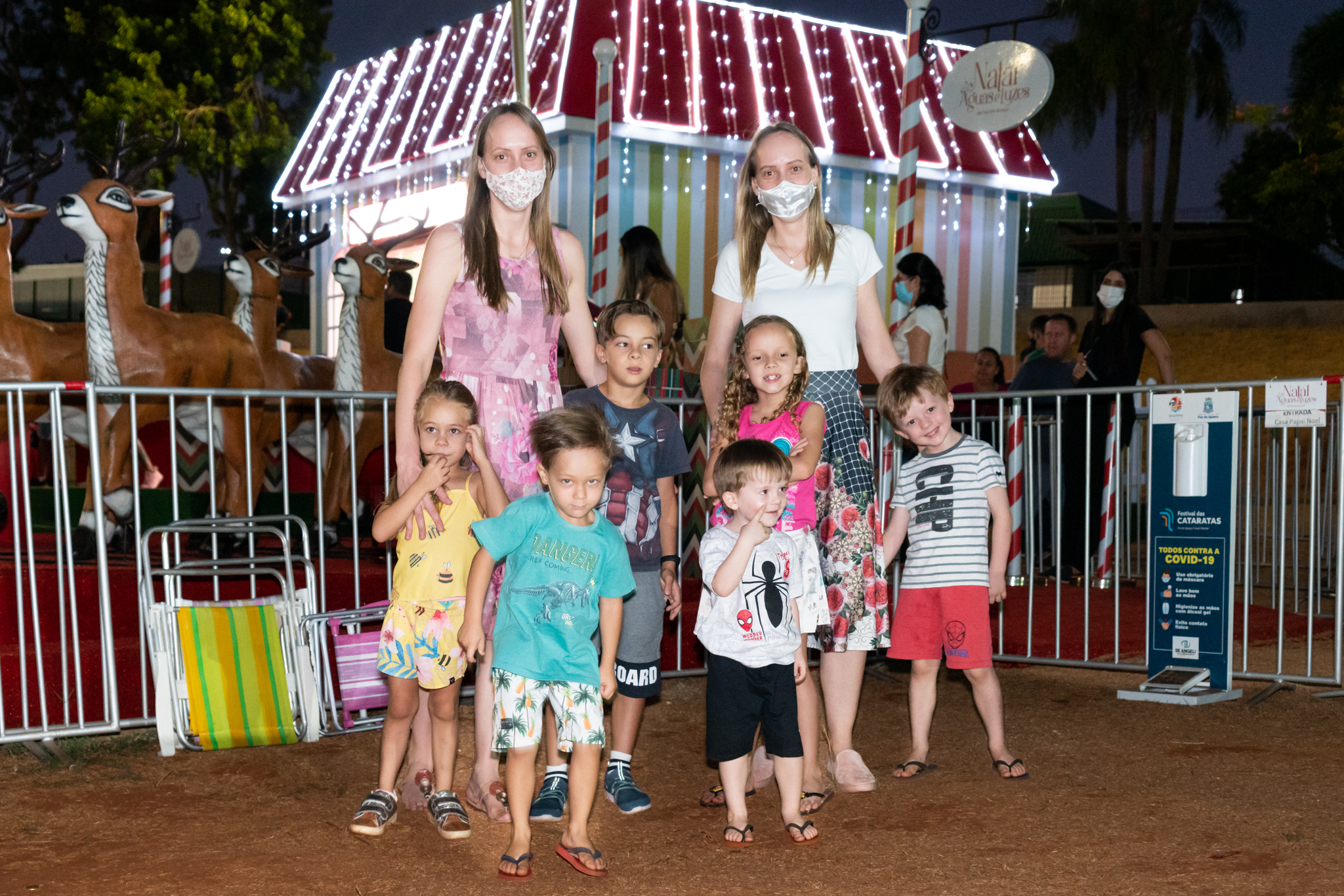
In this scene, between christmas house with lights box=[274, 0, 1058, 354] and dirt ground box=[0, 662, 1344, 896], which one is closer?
dirt ground box=[0, 662, 1344, 896]

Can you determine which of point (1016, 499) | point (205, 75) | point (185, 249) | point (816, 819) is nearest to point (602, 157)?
point (1016, 499)

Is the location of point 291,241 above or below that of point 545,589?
above

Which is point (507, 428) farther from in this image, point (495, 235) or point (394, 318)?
point (394, 318)

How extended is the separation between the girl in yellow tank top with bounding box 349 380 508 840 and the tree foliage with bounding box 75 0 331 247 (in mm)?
19865

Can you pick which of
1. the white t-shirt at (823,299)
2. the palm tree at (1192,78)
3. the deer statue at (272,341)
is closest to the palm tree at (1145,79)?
the palm tree at (1192,78)

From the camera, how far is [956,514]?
4.38m

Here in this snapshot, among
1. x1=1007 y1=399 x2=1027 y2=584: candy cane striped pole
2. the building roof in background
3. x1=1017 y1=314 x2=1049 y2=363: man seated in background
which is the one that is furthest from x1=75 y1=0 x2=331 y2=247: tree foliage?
the building roof in background

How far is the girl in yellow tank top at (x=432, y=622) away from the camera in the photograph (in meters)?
3.64

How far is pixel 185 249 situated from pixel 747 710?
1110 cm

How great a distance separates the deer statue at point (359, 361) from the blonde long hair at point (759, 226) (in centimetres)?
400

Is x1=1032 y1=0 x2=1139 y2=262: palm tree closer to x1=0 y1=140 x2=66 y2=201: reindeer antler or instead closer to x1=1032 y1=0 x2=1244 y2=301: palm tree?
x1=1032 y1=0 x2=1244 y2=301: palm tree

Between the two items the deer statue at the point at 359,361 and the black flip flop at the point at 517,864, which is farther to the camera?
the deer statue at the point at 359,361

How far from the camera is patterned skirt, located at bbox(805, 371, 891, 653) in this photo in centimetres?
397

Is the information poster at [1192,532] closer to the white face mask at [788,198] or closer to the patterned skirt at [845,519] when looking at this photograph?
the patterned skirt at [845,519]
